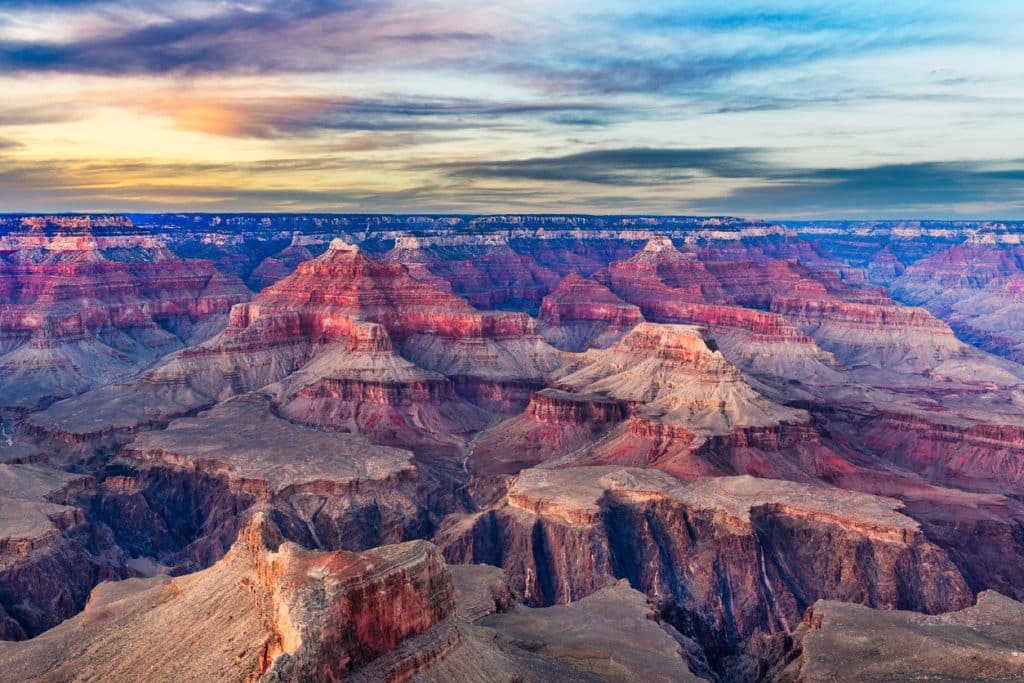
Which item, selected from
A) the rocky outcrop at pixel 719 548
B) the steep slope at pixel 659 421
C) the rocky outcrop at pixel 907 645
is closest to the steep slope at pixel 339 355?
the steep slope at pixel 659 421

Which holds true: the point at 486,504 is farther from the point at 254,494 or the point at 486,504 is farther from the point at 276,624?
the point at 276,624

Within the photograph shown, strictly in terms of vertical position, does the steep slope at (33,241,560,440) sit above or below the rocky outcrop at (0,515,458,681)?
below

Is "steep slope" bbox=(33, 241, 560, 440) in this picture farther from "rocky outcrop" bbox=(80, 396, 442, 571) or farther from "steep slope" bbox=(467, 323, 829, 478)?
"rocky outcrop" bbox=(80, 396, 442, 571)

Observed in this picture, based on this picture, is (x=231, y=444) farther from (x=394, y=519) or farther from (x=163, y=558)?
(x=394, y=519)

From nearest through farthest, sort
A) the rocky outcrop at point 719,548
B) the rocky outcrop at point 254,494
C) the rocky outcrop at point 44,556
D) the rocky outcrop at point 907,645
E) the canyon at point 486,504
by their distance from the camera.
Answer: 1. the canyon at point 486,504
2. the rocky outcrop at point 907,645
3. the rocky outcrop at point 44,556
4. the rocky outcrop at point 719,548
5. the rocky outcrop at point 254,494

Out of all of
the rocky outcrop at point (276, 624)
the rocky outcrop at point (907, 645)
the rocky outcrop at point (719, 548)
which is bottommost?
the rocky outcrop at point (719, 548)

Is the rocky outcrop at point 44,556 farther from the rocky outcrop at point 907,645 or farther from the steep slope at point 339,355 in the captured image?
the rocky outcrop at point 907,645

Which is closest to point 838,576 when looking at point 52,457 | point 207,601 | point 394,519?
point 394,519

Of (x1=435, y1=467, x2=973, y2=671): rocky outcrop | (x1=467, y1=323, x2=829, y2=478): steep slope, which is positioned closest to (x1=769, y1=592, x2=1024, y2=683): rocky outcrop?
(x1=435, y1=467, x2=973, y2=671): rocky outcrop

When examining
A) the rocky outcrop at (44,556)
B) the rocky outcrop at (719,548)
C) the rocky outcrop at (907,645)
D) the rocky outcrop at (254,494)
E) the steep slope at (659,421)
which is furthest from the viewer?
the steep slope at (659,421)
